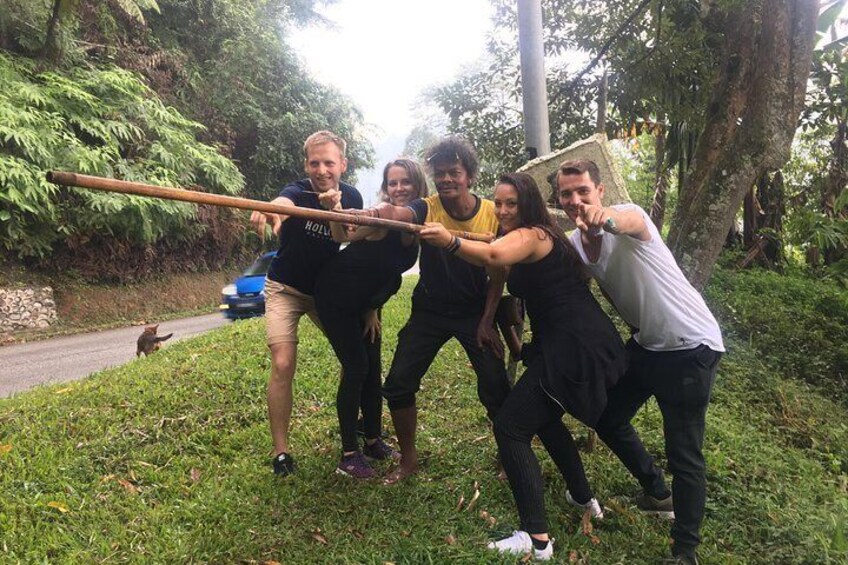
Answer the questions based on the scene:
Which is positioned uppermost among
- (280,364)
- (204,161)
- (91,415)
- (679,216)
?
(204,161)

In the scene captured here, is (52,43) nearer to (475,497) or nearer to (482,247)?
(482,247)

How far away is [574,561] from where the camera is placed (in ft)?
9.07

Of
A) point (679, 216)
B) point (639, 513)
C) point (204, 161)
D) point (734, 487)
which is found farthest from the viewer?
point (204, 161)

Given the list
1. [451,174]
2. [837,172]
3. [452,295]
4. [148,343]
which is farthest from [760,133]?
[837,172]

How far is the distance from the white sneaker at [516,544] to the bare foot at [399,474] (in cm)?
83

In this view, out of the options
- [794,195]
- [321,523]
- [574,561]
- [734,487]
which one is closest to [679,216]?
[734,487]

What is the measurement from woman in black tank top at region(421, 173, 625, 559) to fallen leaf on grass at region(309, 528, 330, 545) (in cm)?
85

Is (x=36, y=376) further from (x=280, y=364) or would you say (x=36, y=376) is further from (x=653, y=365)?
(x=653, y=365)

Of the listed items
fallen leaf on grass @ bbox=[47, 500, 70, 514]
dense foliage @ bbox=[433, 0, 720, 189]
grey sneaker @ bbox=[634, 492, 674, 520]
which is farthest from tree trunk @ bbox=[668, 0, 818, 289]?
fallen leaf on grass @ bbox=[47, 500, 70, 514]

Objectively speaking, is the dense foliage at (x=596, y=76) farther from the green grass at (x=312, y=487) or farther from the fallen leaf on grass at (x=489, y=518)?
the fallen leaf on grass at (x=489, y=518)

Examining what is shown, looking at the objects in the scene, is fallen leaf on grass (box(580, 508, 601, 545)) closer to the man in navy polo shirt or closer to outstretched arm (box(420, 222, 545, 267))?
outstretched arm (box(420, 222, 545, 267))

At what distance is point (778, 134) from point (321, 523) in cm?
485

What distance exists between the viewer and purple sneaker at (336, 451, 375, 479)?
352cm

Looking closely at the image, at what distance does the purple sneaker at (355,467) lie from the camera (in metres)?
3.52
